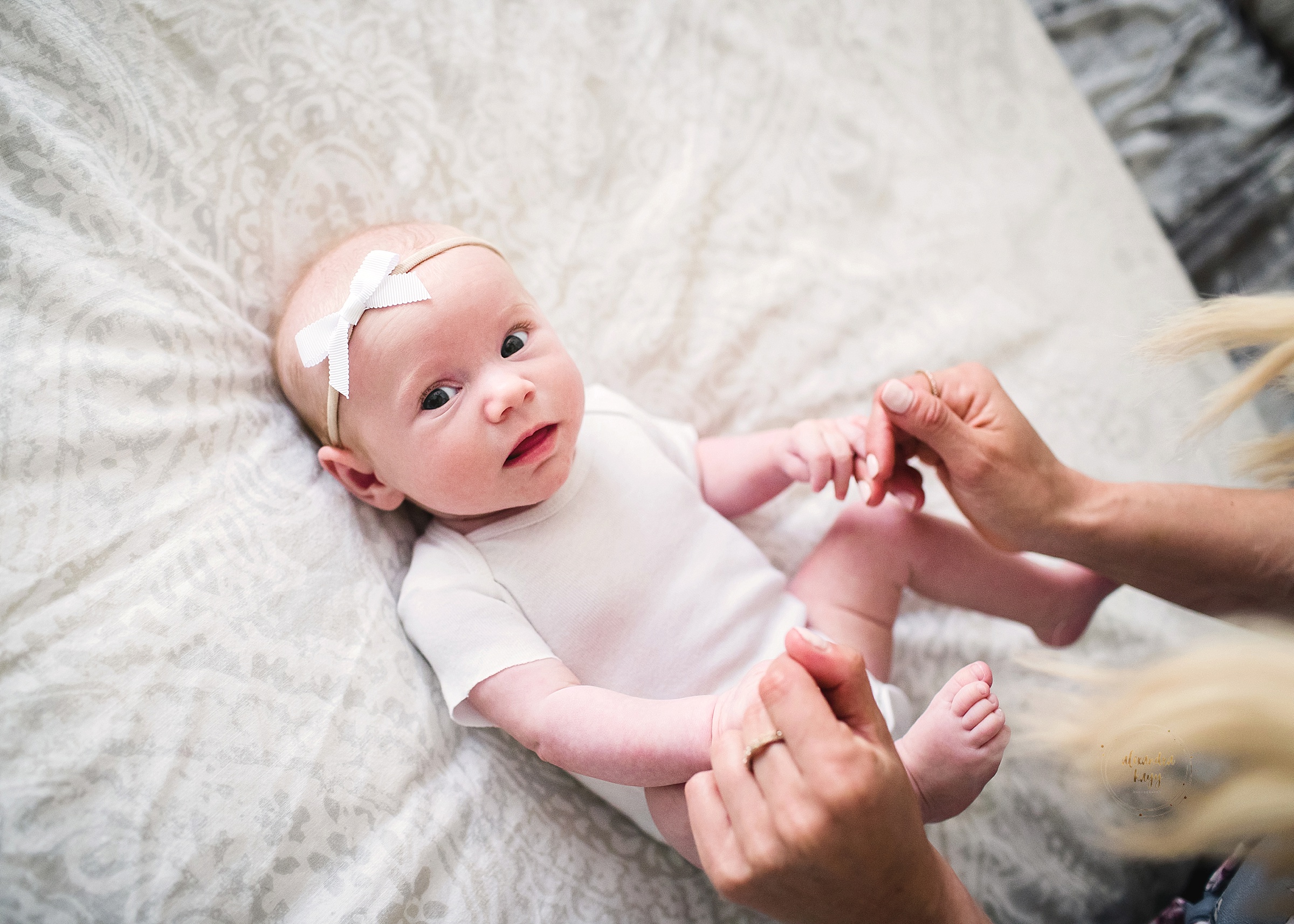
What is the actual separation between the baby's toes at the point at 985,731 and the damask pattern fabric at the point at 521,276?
0.39m

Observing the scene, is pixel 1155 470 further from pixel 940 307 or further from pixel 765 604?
pixel 765 604

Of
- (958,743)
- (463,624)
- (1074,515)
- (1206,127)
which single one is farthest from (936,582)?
(1206,127)

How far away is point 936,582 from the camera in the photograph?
117 centimetres

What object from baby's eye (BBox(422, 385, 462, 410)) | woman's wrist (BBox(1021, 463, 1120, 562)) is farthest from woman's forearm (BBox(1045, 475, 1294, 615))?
baby's eye (BBox(422, 385, 462, 410))

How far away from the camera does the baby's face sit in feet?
3.12

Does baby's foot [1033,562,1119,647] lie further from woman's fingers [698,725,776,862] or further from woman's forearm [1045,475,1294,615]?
woman's fingers [698,725,776,862]

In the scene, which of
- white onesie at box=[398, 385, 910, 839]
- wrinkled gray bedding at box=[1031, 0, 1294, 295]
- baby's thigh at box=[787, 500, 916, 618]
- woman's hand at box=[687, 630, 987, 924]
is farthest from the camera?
wrinkled gray bedding at box=[1031, 0, 1294, 295]

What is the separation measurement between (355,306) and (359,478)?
0.81 feet

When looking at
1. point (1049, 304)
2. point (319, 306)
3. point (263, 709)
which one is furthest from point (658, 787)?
point (1049, 304)

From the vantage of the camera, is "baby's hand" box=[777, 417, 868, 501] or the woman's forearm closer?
the woman's forearm

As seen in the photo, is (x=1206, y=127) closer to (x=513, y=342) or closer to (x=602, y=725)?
(x=513, y=342)

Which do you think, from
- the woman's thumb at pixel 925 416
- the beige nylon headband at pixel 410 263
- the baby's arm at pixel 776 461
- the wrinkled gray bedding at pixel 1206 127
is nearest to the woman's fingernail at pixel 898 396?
the woman's thumb at pixel 925 416

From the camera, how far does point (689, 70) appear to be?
1403mm

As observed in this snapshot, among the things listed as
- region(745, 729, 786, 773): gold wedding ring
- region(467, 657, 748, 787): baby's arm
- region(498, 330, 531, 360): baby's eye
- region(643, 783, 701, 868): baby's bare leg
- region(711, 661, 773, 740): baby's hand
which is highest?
region(498, 330, 531, 360): baby's eye
